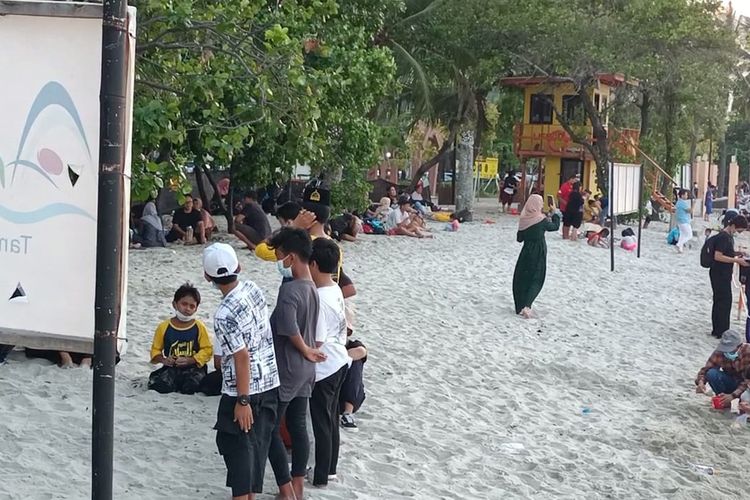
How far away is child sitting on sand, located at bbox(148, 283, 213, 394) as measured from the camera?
7422mm

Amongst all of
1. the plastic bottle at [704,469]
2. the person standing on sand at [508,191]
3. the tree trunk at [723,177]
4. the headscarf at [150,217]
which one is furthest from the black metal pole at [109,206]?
the tree trunk at [723,177]

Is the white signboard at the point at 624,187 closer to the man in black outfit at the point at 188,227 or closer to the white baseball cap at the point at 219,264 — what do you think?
the man in black outfit at the point at 188,227

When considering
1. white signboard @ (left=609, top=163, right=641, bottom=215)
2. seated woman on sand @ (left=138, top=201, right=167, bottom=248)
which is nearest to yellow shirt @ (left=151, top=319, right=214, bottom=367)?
seated woman on sand @ (left=138, top=201, right=167, bottom=248)

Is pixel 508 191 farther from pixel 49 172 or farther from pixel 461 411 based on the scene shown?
pixel 49 172

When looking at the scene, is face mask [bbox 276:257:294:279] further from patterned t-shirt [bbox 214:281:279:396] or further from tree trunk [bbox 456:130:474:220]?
tree trunk [bbox 456:130:474:220]

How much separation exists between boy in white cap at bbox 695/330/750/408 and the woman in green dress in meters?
3.95

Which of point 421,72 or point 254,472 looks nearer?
point 254,472

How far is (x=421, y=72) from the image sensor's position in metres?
25.5

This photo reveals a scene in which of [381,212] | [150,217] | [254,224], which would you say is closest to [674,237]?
[381,212]

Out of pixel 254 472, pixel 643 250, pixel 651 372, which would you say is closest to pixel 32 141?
pixel 254 472

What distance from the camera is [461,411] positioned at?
827 cm

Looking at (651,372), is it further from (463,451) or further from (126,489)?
(126,489)

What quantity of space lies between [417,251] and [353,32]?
16.0 ft

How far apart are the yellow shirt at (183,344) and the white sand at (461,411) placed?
0.34m
